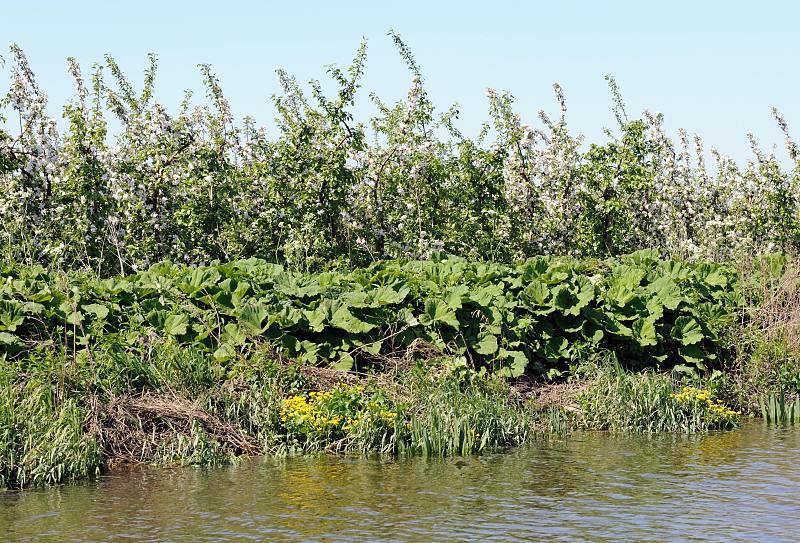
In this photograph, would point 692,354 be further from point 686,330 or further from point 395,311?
point 395,311

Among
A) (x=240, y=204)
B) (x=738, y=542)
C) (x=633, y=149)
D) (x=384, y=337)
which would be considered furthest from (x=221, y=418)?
(x=633, y=149)

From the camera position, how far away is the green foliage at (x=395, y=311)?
11.5 meters

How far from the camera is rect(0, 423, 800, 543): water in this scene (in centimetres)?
761

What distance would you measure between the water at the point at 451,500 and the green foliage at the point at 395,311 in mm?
1849

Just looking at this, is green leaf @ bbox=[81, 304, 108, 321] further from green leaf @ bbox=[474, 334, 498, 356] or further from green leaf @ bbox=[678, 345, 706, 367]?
green leaf @ bbox=[678, 345, 706, 367]

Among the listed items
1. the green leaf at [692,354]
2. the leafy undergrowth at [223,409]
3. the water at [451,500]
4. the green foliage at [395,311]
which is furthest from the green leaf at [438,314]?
the green leaf at [692,354]

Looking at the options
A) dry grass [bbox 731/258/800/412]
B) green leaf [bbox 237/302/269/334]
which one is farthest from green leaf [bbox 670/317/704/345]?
green leaf [bbox 237/302/269/334]

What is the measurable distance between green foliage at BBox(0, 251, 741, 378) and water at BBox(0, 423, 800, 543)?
72.8 inches

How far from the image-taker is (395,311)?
40.3 feet

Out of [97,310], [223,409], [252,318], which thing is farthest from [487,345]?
[97,310]

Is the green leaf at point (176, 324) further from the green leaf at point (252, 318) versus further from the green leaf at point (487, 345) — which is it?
the green leaf at point (487, 345)

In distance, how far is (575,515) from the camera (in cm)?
806

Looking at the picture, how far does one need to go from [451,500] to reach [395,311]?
156 inches

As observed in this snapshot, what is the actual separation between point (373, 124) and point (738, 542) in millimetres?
12848
